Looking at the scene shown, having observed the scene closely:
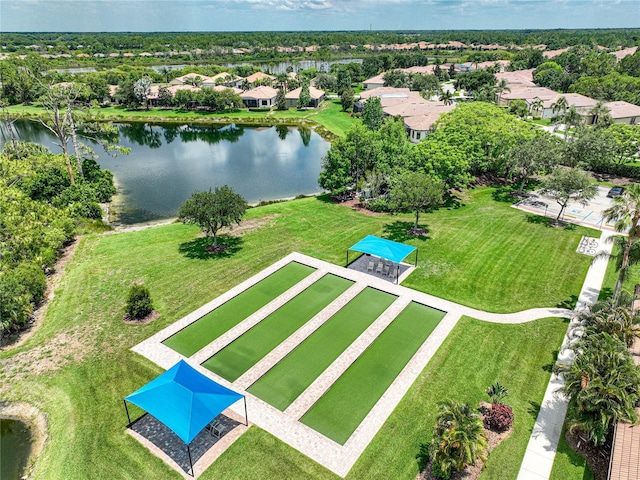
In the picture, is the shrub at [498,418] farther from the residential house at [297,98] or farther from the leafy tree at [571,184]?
the residential house at [297,98]

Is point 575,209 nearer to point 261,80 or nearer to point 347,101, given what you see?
point 347,101

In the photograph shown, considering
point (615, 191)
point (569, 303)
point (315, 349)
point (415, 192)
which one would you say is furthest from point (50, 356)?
point (615, 191)

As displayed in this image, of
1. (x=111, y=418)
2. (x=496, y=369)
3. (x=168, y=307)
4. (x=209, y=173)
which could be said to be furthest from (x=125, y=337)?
(x=209, y=173)

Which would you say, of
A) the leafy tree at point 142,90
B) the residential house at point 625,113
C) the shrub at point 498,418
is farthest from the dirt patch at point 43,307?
the residential house at point 625,113

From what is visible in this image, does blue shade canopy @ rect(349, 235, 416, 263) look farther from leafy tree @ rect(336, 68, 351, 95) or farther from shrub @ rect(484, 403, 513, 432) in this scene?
leafy tree @ rect(336, 68, 351, 95)

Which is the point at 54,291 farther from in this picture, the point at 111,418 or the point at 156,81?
the point at 156,81

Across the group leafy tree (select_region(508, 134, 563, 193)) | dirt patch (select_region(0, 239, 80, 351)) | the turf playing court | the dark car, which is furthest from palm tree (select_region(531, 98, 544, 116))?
dirt patch (select_region(0, 239, 80, 351))
